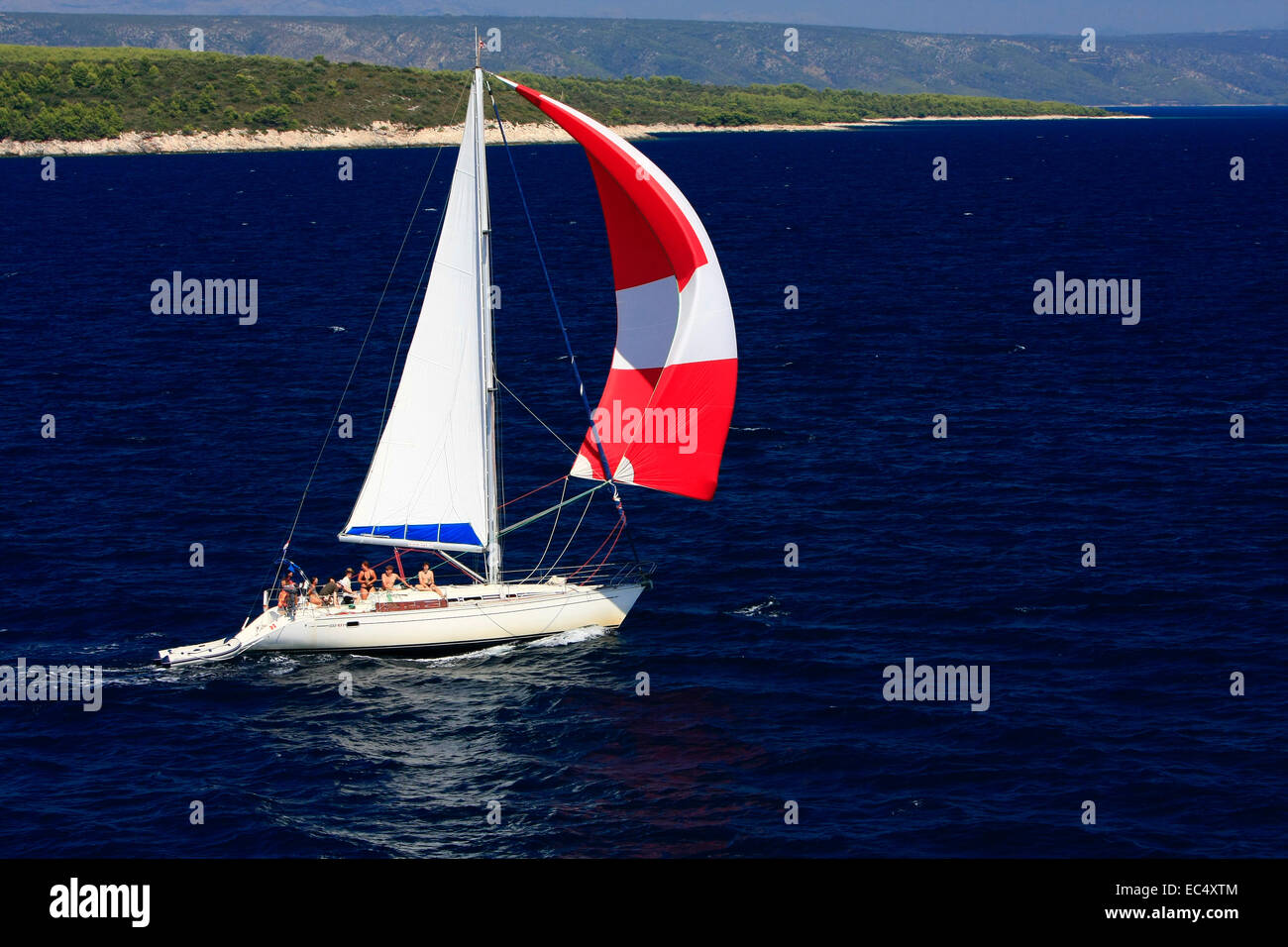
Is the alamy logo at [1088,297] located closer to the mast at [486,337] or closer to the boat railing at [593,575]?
the boat railing at [593,575]

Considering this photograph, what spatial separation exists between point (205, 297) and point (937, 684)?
76928mm

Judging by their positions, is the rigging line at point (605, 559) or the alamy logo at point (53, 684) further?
the rigging line at point (605, 559)

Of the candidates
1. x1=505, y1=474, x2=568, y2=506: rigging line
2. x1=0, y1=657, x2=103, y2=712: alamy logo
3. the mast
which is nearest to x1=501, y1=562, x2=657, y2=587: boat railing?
the mast

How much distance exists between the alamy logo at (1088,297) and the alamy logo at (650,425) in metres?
52.9

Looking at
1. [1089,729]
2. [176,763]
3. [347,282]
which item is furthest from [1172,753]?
[347,282]

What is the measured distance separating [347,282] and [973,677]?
7477 centimetres

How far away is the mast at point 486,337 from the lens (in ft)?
120

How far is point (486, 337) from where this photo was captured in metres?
38.8

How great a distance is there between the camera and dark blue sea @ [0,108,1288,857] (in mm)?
32062

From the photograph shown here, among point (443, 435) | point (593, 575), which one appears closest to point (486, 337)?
point (443, 435)

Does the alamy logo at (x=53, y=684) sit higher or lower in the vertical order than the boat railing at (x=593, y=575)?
lower

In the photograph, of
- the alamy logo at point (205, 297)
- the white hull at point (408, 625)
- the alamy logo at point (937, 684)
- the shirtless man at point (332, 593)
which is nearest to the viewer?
the alamy logo at point (937, 684)

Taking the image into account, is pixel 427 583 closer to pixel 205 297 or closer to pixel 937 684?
pixel 937 684
